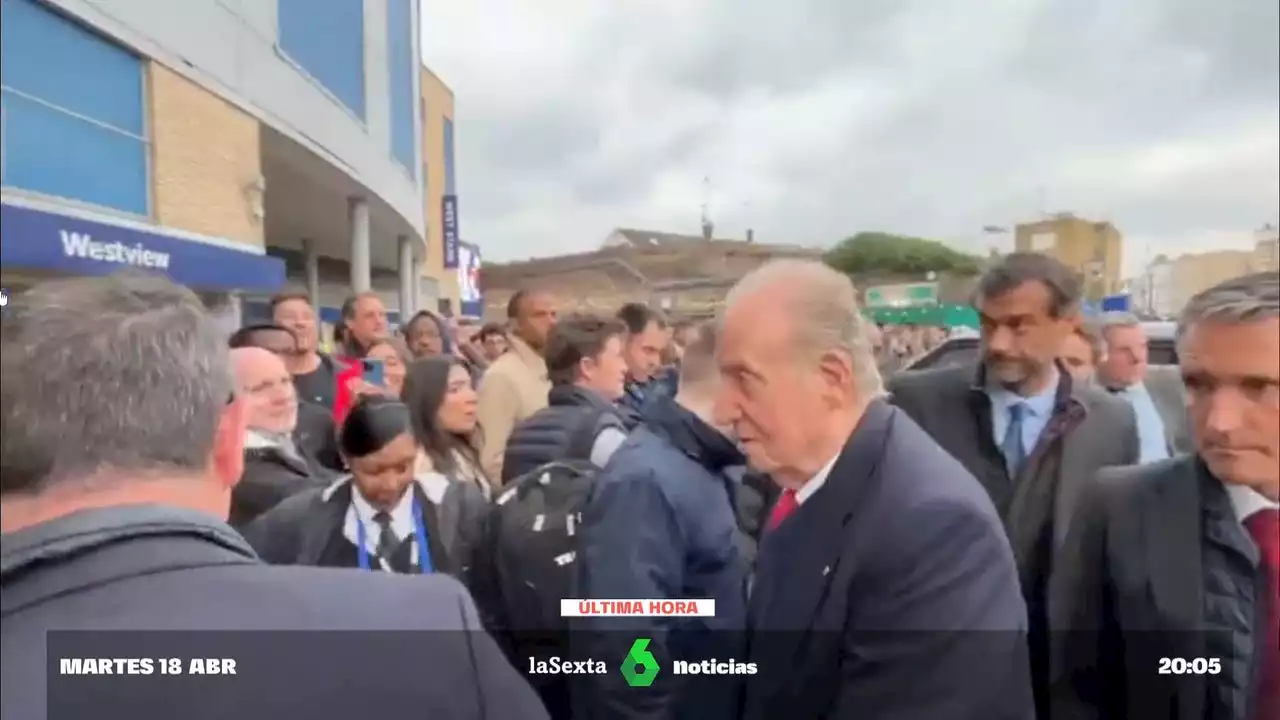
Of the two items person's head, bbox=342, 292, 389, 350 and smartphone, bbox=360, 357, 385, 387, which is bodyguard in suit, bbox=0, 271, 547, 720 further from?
smartphone, bbox=360, 357, 385, 387

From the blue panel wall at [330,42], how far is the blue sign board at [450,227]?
25cm

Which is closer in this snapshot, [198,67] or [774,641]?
[774,641]

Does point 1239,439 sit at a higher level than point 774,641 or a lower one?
higher

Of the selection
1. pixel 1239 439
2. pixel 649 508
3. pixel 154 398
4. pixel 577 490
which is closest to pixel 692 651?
pixel 649 508

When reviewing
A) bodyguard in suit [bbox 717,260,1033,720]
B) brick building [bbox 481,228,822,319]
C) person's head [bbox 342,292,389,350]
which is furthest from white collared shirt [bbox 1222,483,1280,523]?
person's head [bbox 342,292,389,350]

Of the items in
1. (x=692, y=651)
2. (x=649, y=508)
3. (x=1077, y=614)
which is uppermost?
(x=649, y=508)

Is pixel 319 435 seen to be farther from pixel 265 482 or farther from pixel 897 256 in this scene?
pixel 897 256

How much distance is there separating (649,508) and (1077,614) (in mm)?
626

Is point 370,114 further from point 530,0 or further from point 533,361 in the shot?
point 533,361

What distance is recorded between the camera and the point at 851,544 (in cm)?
107

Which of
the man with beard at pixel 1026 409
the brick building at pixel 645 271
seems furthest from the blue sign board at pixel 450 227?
the man with beard at pixel 1026 409

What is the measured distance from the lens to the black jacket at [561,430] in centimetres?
202

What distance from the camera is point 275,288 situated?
65.2 inches

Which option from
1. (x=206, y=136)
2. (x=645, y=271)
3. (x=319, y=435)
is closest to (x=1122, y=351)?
(x=645, y=271)
